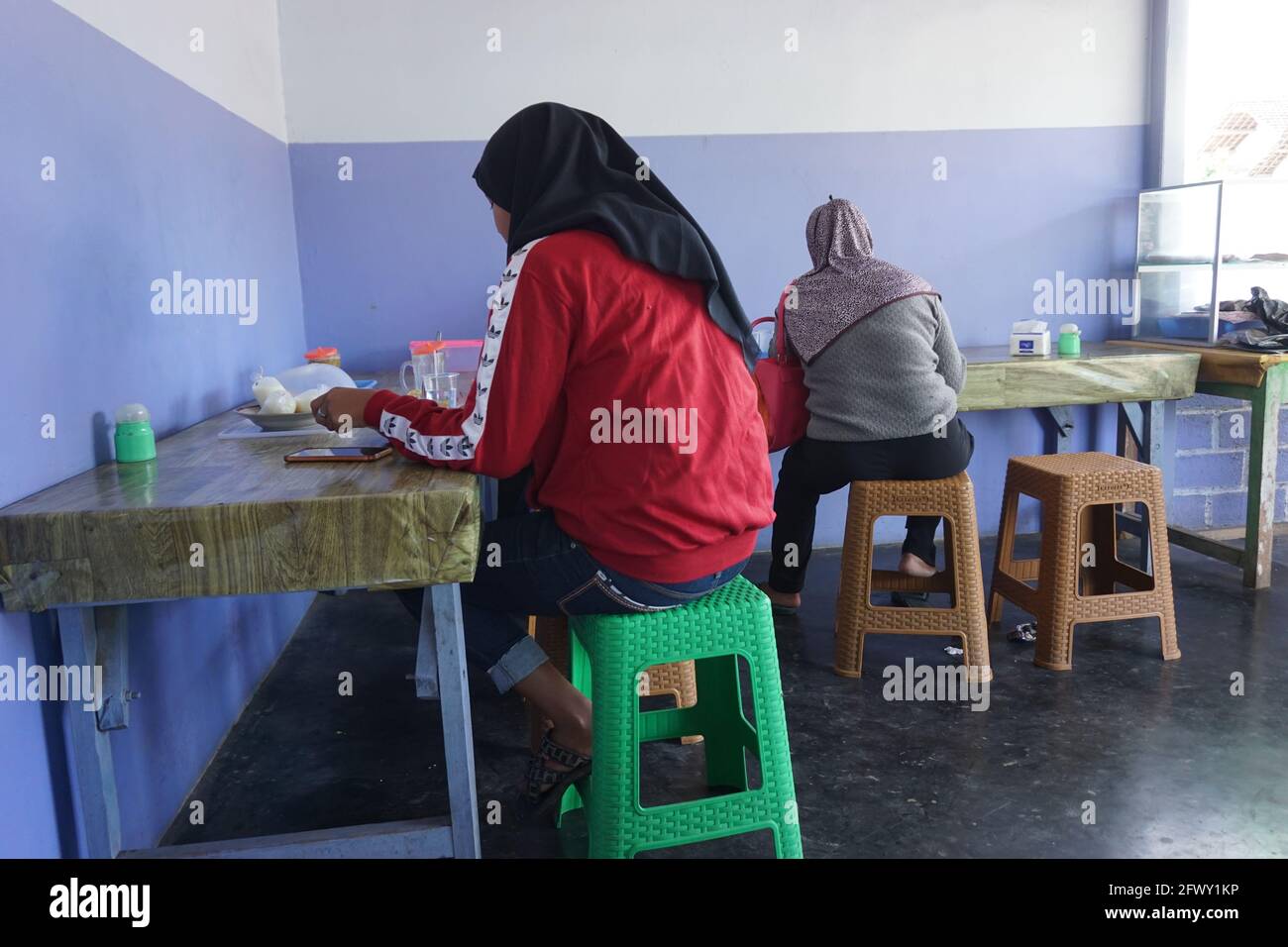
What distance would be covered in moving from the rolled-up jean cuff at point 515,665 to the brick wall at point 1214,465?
3.11 metres

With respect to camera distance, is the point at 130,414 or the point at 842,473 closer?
the point at 130,414

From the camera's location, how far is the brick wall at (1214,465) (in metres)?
4.07

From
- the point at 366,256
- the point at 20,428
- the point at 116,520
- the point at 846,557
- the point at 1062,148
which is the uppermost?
the point at 1062,148

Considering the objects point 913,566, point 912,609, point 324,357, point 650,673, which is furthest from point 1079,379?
point 324,357

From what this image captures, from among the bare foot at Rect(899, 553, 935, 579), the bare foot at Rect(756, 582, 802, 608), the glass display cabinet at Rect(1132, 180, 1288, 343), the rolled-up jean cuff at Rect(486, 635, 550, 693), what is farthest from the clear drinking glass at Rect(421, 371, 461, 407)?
the glass display cabinet at Rect(1132, 180, 1288, 343)

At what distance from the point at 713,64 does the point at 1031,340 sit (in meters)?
1.51

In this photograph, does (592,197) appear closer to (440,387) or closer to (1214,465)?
(440,387)

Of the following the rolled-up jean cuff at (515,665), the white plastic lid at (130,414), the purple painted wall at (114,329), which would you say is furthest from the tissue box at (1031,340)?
the white plastic lid at (130,414)

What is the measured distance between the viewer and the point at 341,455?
181cm
